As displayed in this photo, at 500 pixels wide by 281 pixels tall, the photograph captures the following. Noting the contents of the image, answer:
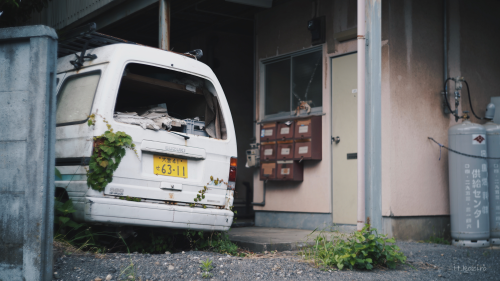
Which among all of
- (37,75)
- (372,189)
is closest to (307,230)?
(372,189)

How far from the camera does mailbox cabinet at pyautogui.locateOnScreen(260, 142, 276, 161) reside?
8.09m

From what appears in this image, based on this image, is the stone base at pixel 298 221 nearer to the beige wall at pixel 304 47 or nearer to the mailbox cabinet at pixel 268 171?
the beige wall at pixel 304 47

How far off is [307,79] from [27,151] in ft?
17.7

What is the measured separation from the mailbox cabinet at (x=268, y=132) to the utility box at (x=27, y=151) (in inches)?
196

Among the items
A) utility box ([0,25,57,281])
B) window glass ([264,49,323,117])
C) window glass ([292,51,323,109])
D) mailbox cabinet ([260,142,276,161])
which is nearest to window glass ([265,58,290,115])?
window glass ([264,49,323,117])

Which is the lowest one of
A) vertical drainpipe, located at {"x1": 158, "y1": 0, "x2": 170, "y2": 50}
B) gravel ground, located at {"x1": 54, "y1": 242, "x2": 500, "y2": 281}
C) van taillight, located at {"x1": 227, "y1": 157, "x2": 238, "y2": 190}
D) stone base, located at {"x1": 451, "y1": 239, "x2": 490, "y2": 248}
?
stone base, located at {"x1": 451, "y1": 239, "x2": 490, "y2": 248}

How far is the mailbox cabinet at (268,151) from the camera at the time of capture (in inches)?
319

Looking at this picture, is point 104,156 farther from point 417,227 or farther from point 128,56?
point 417,227

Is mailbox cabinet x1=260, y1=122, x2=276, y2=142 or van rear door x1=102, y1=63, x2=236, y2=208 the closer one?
van rear door x1=102, y1=63, x2=236, y2=208

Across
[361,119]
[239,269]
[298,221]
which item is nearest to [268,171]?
[298,221]

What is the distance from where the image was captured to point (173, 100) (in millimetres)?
5727

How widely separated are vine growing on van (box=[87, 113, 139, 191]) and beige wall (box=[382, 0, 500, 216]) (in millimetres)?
3975

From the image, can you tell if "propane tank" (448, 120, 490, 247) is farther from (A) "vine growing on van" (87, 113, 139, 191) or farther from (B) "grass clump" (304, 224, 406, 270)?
(A) "vine growing on van" (87, 113, 139, 191)

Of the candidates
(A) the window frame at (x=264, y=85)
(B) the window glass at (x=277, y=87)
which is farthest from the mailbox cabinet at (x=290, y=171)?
(B) the window glass at (x=277, y=87)
